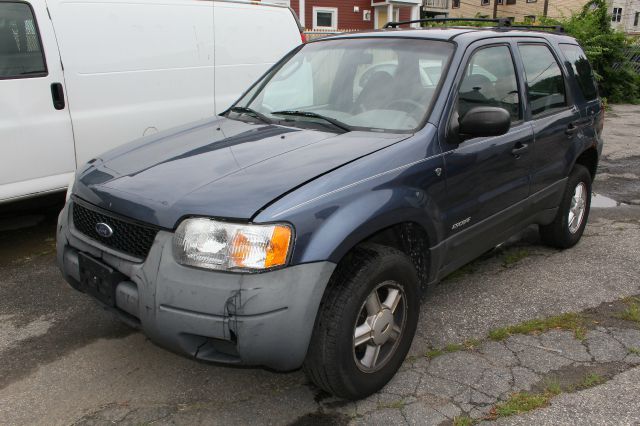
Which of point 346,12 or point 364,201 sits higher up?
point 346,12

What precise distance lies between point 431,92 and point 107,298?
1993 mm

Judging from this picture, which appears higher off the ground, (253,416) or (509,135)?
(509,135)

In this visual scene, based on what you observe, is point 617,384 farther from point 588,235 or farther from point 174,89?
point 174,89

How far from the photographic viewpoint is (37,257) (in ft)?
15.2

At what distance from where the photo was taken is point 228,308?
2.28 m

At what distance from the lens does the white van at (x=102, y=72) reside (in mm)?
4465

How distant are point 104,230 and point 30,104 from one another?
2.40m

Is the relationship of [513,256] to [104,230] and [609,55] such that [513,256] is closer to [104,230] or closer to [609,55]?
[104,230]

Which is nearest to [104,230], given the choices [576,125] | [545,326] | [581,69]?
[545,326]

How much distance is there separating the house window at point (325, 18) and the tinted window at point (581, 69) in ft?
64.9

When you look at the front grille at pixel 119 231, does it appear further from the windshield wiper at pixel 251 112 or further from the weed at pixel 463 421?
the weed at pixel 463 421

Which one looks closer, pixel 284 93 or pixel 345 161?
pixel 345 161

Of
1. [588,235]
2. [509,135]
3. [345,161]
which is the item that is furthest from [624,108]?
Result: [345,161]

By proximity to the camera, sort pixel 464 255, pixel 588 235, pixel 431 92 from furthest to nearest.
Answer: pixel 588 235 → pixel 464 255 → pixel 431 92
